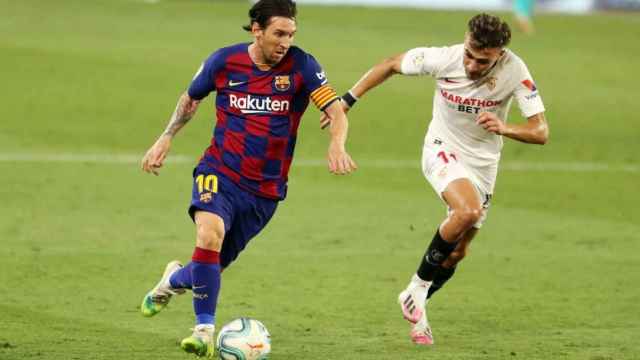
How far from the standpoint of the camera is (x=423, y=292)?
1135cm

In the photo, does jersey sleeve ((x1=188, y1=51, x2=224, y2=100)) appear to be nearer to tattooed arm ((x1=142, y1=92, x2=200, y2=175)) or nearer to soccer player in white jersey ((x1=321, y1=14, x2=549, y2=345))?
tattooed arm ((x1=142, y1=92, x2=200, y2=175))

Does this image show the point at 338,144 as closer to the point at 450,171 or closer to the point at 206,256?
the point at 206,256

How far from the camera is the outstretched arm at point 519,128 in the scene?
416 inches

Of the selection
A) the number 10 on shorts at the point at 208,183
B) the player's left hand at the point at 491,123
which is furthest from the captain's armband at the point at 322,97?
the player's left hand at the point at 491,123

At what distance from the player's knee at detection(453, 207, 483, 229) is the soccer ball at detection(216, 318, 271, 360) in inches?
80.5

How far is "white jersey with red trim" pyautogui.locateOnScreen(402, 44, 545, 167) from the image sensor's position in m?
11.3

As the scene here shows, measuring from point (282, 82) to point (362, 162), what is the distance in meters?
12.6

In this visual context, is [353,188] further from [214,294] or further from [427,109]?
[214,294]

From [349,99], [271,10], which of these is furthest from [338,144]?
[349,99]

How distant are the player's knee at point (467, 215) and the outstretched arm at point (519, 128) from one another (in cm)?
60

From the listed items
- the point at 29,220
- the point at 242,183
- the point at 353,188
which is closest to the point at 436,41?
the point at 353,188

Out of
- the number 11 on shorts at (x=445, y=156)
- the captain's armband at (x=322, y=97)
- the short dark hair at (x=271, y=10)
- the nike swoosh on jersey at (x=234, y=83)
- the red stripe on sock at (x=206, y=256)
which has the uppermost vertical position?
the short dark hair at (x=271, y=10)

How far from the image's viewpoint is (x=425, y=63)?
11.6 m

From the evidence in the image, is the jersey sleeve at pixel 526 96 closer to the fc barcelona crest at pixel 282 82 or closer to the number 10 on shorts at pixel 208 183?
the fc barcelona crest at pixel 282 82
